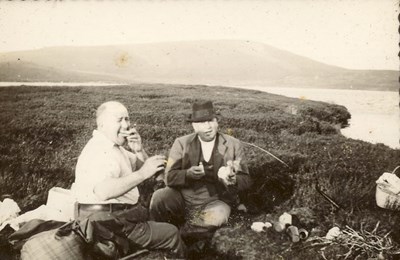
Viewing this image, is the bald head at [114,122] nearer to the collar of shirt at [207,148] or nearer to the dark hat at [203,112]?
the dark hat at [203,112]

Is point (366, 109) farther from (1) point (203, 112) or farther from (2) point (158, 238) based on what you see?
(2) point (158, 238)

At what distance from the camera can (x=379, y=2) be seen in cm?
462

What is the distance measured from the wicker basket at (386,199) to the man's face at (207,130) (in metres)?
1.69

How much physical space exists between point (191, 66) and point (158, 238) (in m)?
1.82

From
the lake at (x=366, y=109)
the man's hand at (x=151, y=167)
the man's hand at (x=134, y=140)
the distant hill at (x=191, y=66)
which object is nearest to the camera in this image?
the man's hand at (x=151, y=167)

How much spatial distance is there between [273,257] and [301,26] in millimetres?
2420

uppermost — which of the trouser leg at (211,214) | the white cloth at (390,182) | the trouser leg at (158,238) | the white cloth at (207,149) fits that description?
the white cloth at (207,149)

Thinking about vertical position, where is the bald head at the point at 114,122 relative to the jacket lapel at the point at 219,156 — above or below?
above

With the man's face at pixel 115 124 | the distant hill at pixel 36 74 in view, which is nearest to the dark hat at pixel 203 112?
the man's face at pixel 115 124

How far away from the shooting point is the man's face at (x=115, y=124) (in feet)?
13.3

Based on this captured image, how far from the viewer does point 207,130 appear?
4.28m

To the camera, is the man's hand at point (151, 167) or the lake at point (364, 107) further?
the lake at point (364, 107)

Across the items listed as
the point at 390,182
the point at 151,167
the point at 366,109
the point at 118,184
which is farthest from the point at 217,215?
the point at 366,109

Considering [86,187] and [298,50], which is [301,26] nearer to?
[298,50]
